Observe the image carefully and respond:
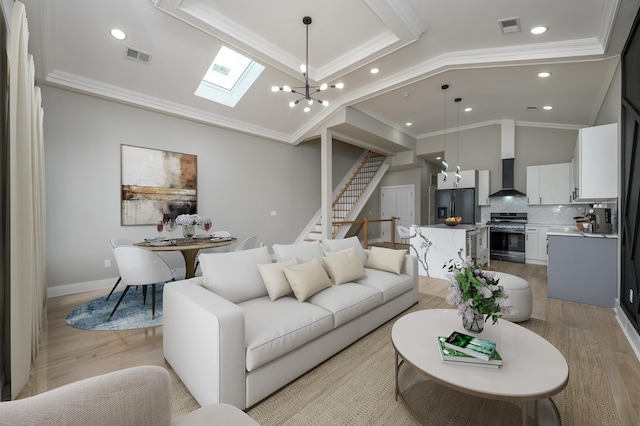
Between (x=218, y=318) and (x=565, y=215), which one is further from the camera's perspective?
(x=565, y=215)

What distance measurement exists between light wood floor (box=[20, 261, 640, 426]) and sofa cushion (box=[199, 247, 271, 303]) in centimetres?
78

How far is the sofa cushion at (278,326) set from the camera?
1755 millimetres

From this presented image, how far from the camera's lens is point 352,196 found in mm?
8359

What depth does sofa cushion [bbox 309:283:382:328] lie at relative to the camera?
234cm

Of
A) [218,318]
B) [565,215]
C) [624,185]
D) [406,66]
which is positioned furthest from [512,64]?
[218,318]

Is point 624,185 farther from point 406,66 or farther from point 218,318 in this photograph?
point 218,318

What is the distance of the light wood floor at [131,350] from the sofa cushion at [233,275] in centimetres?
78

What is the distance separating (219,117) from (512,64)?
4829 millimetres

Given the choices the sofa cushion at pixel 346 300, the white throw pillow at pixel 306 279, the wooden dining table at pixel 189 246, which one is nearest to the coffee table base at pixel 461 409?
the sofa cushion at pixel 346 300

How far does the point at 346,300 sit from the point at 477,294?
3.47 feet

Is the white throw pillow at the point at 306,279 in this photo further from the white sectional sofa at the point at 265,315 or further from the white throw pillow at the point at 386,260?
the white throw pillow at the point at 386,260

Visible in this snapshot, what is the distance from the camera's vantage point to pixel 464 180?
23.0ft

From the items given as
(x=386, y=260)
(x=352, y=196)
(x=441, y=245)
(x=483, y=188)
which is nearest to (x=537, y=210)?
(x=483, y=188)

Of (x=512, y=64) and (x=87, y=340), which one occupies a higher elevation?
(x=512, y=64)
